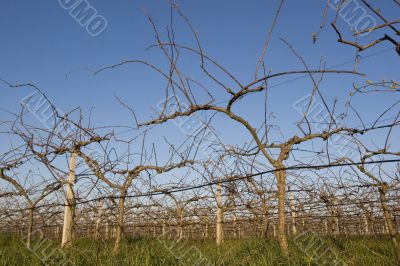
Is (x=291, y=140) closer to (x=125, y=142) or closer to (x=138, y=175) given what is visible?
(x=125, y=142)

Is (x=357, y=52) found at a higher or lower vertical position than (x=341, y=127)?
lower

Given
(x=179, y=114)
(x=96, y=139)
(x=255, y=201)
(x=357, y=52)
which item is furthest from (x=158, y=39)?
(x=255, y=201)

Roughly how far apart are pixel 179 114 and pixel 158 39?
40.9 inches

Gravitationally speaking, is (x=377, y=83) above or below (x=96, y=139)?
below

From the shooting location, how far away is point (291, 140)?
3.89 meters

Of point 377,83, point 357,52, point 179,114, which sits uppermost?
point 179,114

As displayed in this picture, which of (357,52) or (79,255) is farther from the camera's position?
(79,255)

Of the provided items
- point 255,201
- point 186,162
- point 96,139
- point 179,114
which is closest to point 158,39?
point 179,114

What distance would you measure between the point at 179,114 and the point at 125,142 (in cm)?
176

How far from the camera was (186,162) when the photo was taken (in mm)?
6945

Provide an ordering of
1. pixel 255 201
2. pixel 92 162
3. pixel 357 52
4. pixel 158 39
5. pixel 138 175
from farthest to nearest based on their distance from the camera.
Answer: pixel 255 201, pixel 138 175, pixel 92 162, pixel 158 39, pixel 357 52

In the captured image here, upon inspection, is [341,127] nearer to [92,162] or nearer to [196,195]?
[92,162]

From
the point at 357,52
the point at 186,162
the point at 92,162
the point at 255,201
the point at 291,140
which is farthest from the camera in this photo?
the point at 255,201

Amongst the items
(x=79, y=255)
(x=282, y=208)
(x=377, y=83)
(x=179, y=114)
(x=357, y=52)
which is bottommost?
(x=79, y=255)
